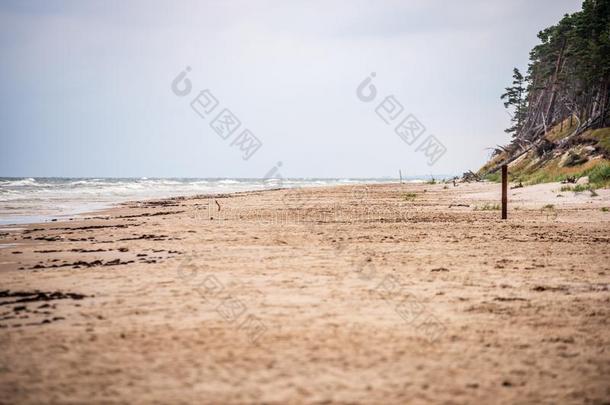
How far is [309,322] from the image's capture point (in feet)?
18.0

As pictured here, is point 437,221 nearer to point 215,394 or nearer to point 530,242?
point 530,242

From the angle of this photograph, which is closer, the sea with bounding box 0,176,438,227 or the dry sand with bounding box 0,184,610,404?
the dry sand with bounding box 0,184,610,404

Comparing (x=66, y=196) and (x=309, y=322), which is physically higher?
(x=66, y=196)

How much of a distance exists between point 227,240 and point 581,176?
24.3 m

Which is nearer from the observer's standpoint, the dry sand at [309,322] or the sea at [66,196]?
the dry sand at [309,322]

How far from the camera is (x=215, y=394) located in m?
Result: 3.75

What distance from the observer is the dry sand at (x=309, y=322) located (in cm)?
391

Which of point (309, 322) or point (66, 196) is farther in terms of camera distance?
point (66, 196)

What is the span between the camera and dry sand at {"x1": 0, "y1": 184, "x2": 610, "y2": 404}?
391 centimetres

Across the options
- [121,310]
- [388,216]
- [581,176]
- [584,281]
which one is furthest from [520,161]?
[121,310]

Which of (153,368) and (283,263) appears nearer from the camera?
(153,368)

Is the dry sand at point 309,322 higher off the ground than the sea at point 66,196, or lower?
lower

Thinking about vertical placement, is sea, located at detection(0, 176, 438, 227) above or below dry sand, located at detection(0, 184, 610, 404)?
above

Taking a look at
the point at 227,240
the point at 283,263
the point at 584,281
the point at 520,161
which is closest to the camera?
the point at 584,281
